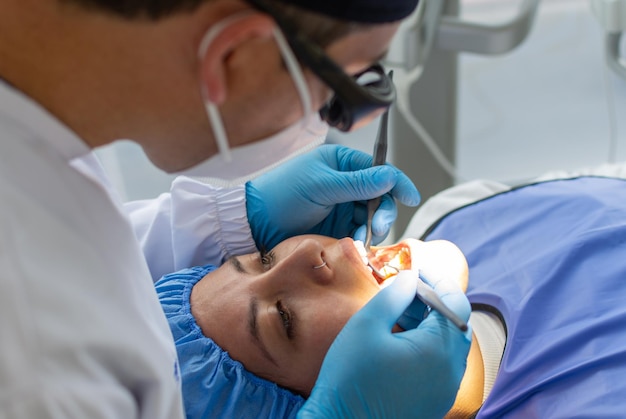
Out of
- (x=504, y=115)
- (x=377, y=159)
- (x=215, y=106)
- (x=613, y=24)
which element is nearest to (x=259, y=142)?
(x=215, y=106)

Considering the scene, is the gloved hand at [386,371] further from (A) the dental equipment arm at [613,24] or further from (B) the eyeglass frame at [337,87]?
(A) the dental equipment arm at [613,24]

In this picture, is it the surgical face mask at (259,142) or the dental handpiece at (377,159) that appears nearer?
the surgical face mask at (259,142)

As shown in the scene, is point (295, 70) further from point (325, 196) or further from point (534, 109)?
point (534, 109)

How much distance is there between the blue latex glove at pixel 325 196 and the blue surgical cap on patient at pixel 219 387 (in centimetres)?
38

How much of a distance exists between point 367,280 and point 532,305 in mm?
389

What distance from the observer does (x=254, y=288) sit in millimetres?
1431

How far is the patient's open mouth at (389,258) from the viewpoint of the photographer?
60.1 inches

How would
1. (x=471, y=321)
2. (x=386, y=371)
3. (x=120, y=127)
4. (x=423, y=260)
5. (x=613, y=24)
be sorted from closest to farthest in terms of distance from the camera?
(x=120, y=127), (x=386, y=371), (x=423, y=260), (x=471, y=321), (x=613, y=24)

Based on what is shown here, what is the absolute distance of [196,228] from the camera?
1674 millimetres

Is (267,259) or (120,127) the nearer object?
(120,127)

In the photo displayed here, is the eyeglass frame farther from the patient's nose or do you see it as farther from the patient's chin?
the patient's chin

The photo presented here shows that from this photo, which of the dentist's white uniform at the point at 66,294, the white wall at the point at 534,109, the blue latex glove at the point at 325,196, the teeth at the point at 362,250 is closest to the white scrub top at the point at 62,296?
the dentist's white uniform at the point at 66,294

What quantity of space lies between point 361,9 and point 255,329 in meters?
0.76

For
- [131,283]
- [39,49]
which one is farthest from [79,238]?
[39,49]
